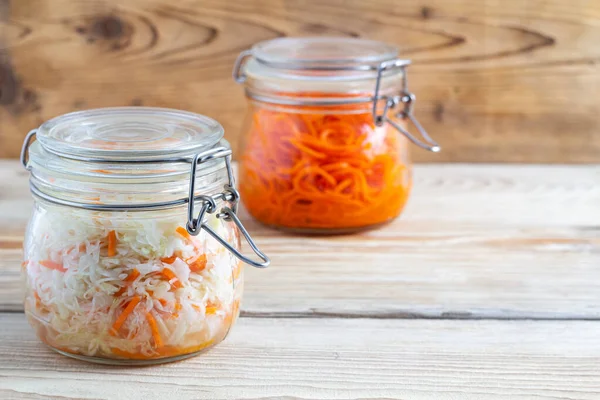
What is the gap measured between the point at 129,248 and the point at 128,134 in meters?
0.14

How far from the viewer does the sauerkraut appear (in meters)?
0.72

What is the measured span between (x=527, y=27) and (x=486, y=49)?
86 mm

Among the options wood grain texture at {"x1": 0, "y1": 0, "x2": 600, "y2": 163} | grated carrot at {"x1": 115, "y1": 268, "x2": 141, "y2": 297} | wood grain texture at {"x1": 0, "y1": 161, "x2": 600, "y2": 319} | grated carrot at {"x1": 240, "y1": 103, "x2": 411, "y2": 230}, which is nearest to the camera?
grated carrot at {"x1": 115, "y1": 268, "x2": 141, "y2": 297}

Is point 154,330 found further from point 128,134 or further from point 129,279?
point 128,134

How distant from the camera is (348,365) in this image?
78 cm

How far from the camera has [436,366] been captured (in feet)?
2.57

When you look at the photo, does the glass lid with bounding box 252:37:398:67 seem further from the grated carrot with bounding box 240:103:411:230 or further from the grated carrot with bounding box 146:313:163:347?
the grated carrot with bounding box 146:313:163:347

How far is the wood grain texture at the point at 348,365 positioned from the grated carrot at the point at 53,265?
10 centimetres

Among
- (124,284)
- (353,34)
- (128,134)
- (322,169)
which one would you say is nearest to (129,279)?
(124,284)

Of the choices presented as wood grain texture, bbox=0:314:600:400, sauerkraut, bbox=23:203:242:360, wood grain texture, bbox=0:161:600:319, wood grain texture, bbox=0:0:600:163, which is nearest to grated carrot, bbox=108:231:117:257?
sauerkraut, bbox=23:203:242:360

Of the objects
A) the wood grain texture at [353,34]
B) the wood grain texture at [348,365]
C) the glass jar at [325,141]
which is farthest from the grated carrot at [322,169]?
the wood grain texture at [353,34]

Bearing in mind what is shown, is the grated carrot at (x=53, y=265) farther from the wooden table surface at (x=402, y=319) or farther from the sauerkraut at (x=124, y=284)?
the wooden table surface at (x=402, y=319)

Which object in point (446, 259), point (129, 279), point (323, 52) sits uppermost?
point (323, 52)

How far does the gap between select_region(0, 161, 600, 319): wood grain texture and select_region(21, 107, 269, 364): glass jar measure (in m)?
0.16
